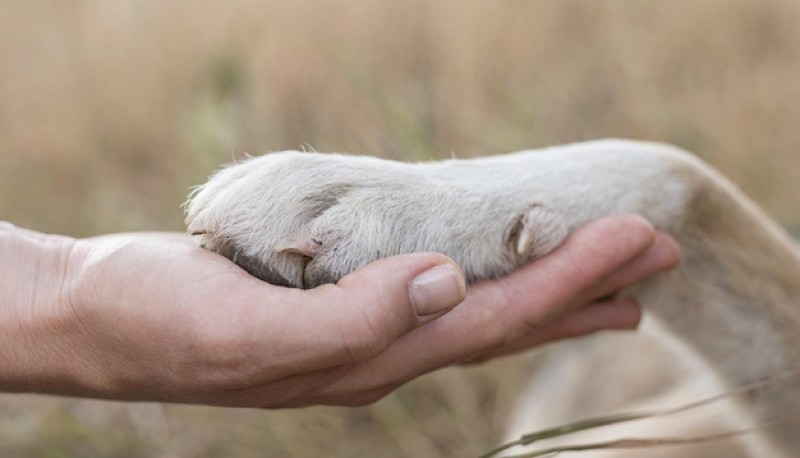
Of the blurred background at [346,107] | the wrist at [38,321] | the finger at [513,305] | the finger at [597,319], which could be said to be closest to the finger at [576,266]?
the finger at [513,305]

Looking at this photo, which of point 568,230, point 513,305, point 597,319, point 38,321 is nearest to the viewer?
point 38,321

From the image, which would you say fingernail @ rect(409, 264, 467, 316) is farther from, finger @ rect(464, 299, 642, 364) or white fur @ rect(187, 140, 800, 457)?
finger @ rect(464, 299, 642, 364)

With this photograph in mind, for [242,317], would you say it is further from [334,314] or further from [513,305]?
[513,305]

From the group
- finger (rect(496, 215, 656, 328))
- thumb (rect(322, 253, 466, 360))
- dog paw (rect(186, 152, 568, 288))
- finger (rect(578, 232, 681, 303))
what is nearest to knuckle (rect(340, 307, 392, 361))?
thumb (rect(322, 253, 466, 360))

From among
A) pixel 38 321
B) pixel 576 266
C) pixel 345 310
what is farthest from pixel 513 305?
pixel 38 321

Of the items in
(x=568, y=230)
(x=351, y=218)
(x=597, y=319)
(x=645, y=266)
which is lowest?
(x=597, y=319)

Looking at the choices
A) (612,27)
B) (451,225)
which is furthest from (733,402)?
(612,27)

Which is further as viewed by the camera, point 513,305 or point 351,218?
point 513,305
